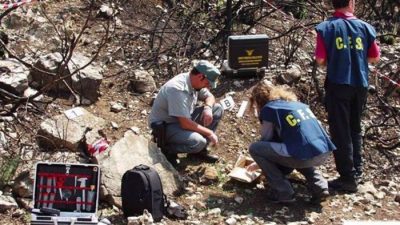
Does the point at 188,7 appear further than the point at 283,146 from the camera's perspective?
Yes

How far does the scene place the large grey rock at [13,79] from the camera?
6.35m

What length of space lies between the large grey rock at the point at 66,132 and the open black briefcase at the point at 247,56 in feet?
5.34

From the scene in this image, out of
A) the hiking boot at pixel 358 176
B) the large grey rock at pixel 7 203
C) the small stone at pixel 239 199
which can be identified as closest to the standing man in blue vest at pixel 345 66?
the hiking boot at pixel 358 176

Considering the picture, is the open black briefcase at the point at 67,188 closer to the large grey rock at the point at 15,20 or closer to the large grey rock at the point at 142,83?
the large grey rock at the point at 142,83

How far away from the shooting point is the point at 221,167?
228 inches

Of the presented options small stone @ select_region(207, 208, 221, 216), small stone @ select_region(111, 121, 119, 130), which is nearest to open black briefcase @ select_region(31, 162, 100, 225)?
small stone @ select_region(207, 208, 221, 216)

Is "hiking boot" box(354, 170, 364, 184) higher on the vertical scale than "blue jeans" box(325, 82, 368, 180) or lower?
lower

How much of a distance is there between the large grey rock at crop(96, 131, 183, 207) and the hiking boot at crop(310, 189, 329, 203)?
1004 millimetres

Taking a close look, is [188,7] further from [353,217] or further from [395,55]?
[353,217]

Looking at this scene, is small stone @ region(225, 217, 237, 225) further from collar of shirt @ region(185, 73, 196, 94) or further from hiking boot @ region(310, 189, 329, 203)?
collar of shirt @ region(185, 73, 196, 94)

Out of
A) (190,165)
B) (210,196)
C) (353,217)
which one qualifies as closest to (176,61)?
(190,165)

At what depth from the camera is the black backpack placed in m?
4.59

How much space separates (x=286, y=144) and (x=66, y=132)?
1.98 m

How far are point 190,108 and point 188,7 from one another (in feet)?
10.7
